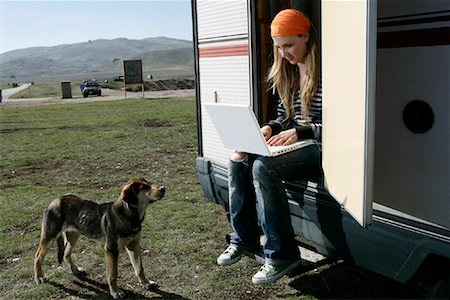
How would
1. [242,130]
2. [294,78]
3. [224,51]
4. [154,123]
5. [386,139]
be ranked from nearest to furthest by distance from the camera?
[386,139] < [242,130] < [294,78] < [224,51] < [154,123]

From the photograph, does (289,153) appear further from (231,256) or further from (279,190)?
(231,256)

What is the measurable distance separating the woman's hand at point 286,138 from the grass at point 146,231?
112cm

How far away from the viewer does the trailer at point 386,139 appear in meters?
2.63

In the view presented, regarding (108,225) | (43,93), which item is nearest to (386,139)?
(108,225)

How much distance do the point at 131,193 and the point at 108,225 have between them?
32 cm

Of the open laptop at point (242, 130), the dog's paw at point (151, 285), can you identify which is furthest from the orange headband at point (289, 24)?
the dog's paw at point (151, 285)

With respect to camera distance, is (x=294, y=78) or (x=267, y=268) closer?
(x=267, y=268)

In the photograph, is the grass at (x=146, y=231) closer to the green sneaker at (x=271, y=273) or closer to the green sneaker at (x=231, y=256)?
the green sneaker at (x=231, y=256)

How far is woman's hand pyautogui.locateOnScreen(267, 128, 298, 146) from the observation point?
11.8 ft

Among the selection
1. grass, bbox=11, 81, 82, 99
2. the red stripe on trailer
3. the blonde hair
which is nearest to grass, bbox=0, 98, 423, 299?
the blonde hair

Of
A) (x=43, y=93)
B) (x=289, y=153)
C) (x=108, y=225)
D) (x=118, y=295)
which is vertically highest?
(x=289, y=153)

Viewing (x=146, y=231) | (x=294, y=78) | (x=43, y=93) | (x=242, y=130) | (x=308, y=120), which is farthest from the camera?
(x=43, y=93)

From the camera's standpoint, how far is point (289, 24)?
3562 millimetres

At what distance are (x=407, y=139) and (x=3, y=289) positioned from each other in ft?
10.7
